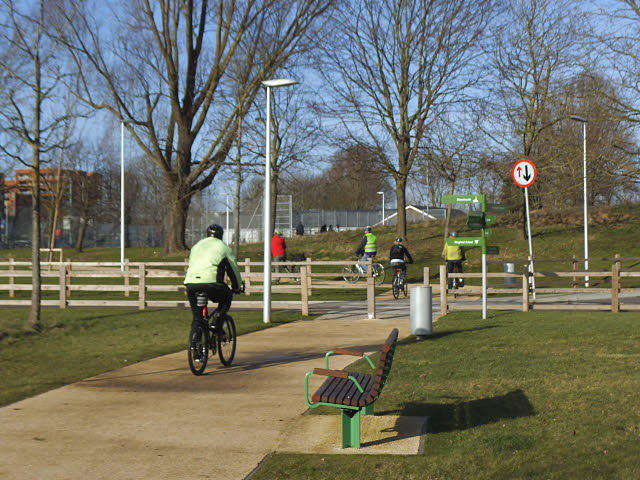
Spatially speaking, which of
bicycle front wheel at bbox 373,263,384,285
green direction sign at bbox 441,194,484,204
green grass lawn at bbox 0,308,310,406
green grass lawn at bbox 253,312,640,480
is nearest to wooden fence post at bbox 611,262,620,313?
green direction sign at bbox 441,194,484,204

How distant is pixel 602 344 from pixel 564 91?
927cm

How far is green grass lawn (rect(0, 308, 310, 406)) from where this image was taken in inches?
352

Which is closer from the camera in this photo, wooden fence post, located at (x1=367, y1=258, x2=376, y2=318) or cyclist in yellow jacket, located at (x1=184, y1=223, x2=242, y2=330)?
cyclist in yellow jacket, located at (x1=184, y1=223, x2=242, y2=330)

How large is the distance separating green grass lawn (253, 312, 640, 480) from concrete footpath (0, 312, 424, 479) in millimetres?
359

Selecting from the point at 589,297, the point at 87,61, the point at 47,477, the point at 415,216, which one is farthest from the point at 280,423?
the point at 415,216

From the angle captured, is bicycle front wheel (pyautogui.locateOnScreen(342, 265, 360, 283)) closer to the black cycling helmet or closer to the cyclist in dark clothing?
the cyclist in dark clothing

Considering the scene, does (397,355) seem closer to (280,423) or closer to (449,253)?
(280,423)

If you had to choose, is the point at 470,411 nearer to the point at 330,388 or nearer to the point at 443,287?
the point at 330,388

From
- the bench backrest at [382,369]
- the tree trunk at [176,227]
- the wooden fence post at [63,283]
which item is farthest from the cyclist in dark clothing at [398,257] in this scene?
the tree trunk at [176,227]

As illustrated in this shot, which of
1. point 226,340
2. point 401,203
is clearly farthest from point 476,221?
point 401,203

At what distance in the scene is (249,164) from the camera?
31328mm

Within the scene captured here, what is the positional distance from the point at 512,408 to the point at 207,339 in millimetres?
3942

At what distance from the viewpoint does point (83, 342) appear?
12109 mm

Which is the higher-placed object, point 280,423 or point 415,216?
point 415,216
